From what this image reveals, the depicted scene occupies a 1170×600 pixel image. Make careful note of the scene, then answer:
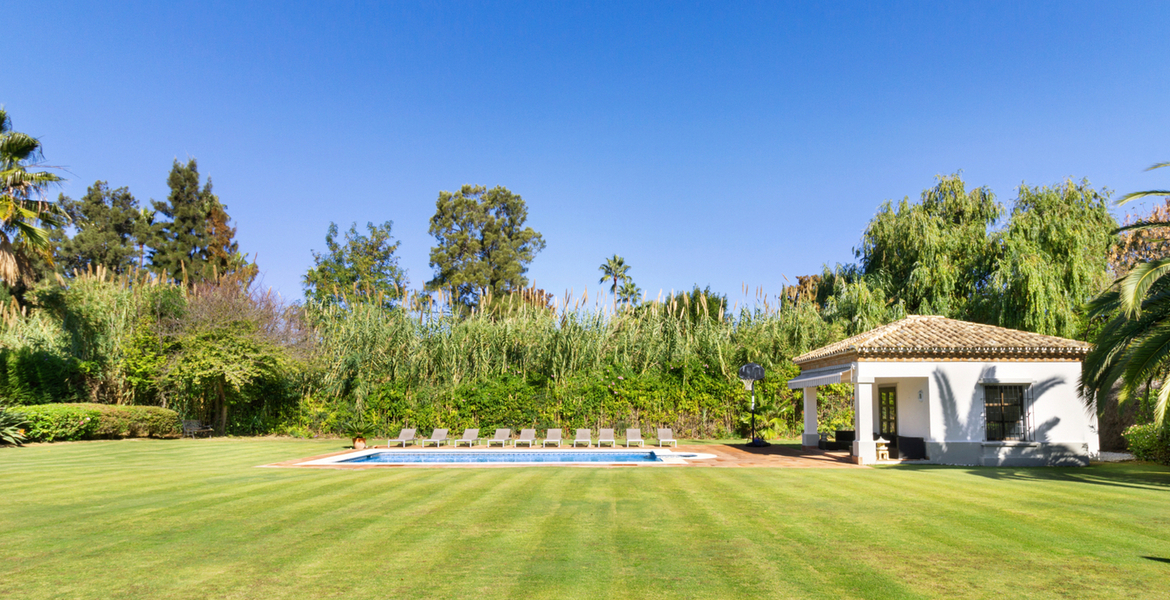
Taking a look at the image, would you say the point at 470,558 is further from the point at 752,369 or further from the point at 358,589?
the point at 752,369

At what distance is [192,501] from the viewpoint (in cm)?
930

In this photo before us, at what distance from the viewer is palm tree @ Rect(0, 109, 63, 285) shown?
1825 cm

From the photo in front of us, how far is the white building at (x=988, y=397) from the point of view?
49.0ft

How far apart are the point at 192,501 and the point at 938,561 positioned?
357 inches

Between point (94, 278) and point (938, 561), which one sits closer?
point (938, 561)

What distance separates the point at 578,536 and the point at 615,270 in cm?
4532

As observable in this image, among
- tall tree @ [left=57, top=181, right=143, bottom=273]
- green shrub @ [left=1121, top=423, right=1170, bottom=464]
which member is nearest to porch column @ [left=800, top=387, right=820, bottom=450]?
green shrub @ [left=1121, top=423, right=1170, bottom=464]

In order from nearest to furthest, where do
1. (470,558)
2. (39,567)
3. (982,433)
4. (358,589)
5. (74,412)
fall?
1. (358,589)
2. (39,567)
3. (470,558)
4. (982,433)
5. (74,412)

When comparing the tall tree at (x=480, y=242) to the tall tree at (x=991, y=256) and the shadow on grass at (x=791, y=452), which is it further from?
the shadow on grass at (x=791, y=452)

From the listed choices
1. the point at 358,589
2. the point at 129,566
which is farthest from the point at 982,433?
the point at 129,566

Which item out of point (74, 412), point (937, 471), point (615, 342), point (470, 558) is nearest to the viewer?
point (470, 558)

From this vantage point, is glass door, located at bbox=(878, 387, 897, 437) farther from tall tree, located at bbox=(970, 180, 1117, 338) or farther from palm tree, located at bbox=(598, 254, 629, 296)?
palm tree, located at bbox=(598, 254, 629, 296)

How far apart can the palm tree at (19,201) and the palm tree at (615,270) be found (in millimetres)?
36770

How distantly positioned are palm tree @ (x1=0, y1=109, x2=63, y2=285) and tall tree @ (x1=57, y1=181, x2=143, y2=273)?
1025 inches
